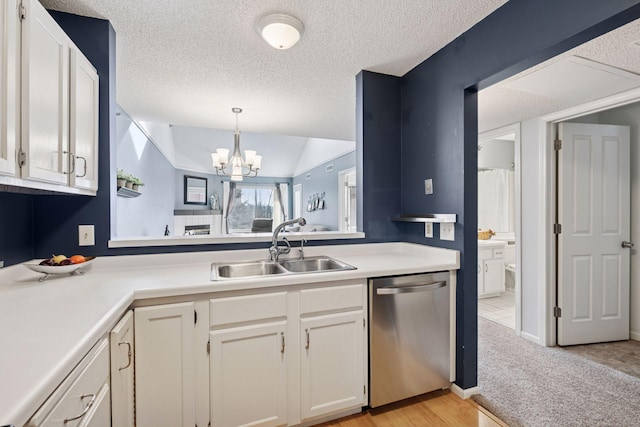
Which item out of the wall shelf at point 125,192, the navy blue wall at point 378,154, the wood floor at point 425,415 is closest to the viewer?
the wood floor at point 425,415

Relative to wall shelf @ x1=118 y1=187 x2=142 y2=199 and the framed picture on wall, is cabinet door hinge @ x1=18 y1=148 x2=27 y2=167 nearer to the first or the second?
wall shelf @ x1=118 y1=187 x2=142 y2=199

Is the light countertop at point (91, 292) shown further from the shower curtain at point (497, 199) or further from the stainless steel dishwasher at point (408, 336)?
the shower curtain at point (497, 199)

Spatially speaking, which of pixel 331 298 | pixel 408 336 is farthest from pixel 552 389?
pixel 331 298

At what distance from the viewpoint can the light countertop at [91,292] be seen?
666 millimetres

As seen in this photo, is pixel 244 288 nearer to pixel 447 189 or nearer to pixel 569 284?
pixel 447 189

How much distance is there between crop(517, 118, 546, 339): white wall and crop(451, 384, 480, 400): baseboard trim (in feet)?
4.17

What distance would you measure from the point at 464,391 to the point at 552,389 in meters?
0.65

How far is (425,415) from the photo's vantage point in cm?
179

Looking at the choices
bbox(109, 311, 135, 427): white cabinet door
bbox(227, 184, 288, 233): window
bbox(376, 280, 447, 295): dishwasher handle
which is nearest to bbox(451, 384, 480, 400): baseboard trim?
bbox(376, 280, 447, 295): dishwasher handle

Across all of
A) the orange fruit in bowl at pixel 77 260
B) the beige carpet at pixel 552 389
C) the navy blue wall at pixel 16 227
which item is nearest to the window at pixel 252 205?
the navy blue wall at pixel 16 227

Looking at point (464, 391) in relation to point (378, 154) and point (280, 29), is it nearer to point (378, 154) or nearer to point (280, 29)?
point (378, 154)

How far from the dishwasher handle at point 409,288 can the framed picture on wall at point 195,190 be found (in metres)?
7.04

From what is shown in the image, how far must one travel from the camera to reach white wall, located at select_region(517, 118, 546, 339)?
2.82 meters

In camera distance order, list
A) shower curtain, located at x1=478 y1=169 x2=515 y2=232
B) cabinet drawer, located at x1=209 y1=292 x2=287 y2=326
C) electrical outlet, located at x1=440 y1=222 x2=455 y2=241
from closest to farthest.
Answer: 1. cabinet drawer, located at x1=209 y1=292 x2=287 y2=326
2. electrical outlet, located at x1=440 y1=222 x2=455 y2=241
3. shower curtain, located at x1=478 y1=169 x2=515 y2=232
